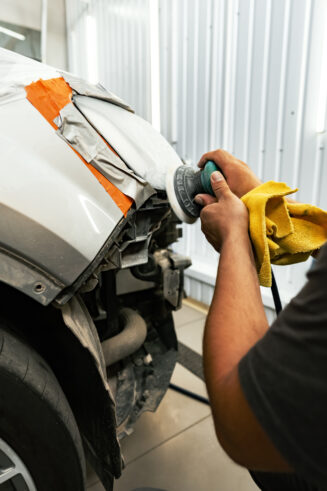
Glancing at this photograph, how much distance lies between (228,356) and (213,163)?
0.58 metres

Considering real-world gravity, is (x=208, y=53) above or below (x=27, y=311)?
above

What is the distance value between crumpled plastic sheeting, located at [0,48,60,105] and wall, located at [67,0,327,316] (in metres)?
0.64

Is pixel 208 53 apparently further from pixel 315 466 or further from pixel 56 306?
pixel 315 466

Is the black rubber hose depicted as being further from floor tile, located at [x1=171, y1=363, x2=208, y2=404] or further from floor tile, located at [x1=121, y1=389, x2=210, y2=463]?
floor tile, located at [x1=171, y1=363, x2=208, y2=404]

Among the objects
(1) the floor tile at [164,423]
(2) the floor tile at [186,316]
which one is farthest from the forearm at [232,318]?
(2) the floor tile at [186,316]

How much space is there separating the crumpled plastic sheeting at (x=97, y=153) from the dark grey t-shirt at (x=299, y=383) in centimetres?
50

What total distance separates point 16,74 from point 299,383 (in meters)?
0.96

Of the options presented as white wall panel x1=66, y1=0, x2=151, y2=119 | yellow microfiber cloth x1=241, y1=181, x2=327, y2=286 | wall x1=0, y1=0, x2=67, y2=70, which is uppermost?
wall x1=0, y1=0, x2=67, y2=70

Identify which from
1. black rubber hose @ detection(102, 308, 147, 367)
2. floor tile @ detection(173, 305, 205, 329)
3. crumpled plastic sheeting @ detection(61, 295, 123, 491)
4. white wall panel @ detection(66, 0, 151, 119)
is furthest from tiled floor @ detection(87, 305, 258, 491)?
white wall panel @ detection(66, 0, 151, 119)

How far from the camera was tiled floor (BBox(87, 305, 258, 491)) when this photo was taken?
1.13m

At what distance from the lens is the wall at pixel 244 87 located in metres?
1.72

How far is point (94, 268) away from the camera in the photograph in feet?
2.36

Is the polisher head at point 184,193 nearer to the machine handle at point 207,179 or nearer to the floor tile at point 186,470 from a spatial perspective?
the machine handle at point 207,179

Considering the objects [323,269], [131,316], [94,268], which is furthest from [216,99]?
[323,269]
